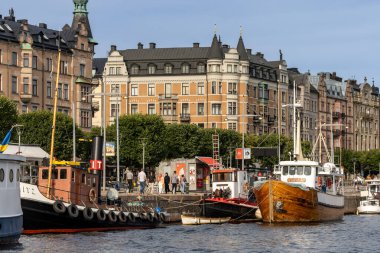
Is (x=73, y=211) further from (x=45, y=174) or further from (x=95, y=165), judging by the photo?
(x=95, y=165)

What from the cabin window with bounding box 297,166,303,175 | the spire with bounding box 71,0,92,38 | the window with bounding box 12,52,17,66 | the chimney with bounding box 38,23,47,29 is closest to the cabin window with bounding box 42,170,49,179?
the cabin window with bounding box 297,166,303,175

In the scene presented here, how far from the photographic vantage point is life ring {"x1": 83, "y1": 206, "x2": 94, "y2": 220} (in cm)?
5900

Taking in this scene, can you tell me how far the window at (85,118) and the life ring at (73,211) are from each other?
73037 millimetres

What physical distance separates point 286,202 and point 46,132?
146ft

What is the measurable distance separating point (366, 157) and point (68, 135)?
8358cm

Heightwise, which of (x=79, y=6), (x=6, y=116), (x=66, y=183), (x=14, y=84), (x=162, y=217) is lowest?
(x=162, y=217)

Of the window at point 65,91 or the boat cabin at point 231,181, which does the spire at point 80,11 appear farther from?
the boat cabin at point 231,181

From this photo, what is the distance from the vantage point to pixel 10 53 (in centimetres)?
12181

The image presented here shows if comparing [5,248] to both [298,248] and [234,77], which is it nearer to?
[298,248]

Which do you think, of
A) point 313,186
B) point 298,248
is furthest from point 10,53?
point 298,248

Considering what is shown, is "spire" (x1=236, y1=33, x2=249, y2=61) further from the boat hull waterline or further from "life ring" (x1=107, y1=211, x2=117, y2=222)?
"life ring" (x1=107, y1=211, x2=117, y2=222)

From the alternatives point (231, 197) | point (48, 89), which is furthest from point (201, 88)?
point (231, 197)

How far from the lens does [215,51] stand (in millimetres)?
157750

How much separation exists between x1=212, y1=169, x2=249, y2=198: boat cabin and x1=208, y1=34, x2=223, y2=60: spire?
80.6 metres
